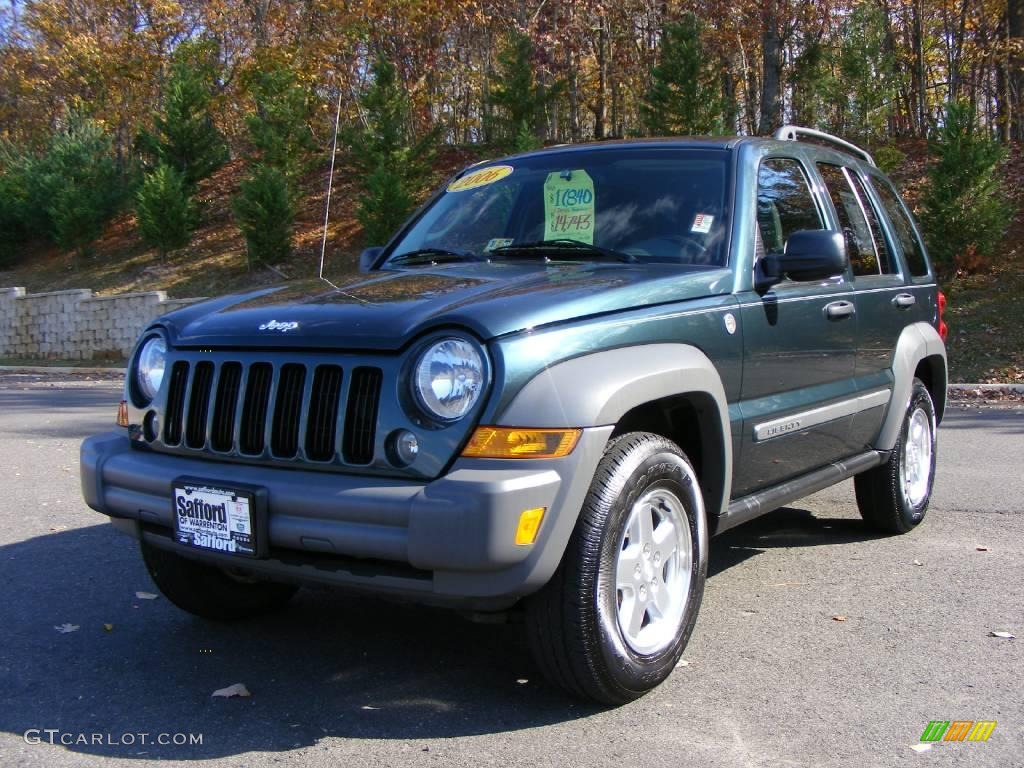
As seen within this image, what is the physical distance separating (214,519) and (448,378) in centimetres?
89

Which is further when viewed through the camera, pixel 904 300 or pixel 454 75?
pixel 454 75

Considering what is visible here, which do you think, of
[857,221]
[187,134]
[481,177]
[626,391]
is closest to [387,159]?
[187,134]

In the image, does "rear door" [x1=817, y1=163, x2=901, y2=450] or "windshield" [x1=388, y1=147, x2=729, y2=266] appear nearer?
"windshield" [x1=388, y1=147, x2=729, y2=266]

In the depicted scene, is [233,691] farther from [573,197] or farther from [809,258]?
[809,258]

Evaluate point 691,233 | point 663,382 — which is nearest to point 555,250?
point 691,233

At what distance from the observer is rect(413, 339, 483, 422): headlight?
3.11 m

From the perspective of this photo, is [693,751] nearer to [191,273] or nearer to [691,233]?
[691,233]

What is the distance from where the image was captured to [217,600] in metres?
4.23

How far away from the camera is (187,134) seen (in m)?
24.4

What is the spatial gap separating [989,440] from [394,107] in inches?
615

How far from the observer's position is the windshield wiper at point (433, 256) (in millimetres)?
4473

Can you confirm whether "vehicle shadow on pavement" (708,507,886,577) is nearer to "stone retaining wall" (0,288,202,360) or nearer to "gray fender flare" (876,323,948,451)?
"gray fender flare" (876,323,948,451)

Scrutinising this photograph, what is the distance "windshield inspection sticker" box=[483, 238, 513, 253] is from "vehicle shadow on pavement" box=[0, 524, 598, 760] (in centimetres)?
154

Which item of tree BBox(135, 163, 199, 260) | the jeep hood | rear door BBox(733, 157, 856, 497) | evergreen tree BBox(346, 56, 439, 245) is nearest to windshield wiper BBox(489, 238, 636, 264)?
the jeep hood
